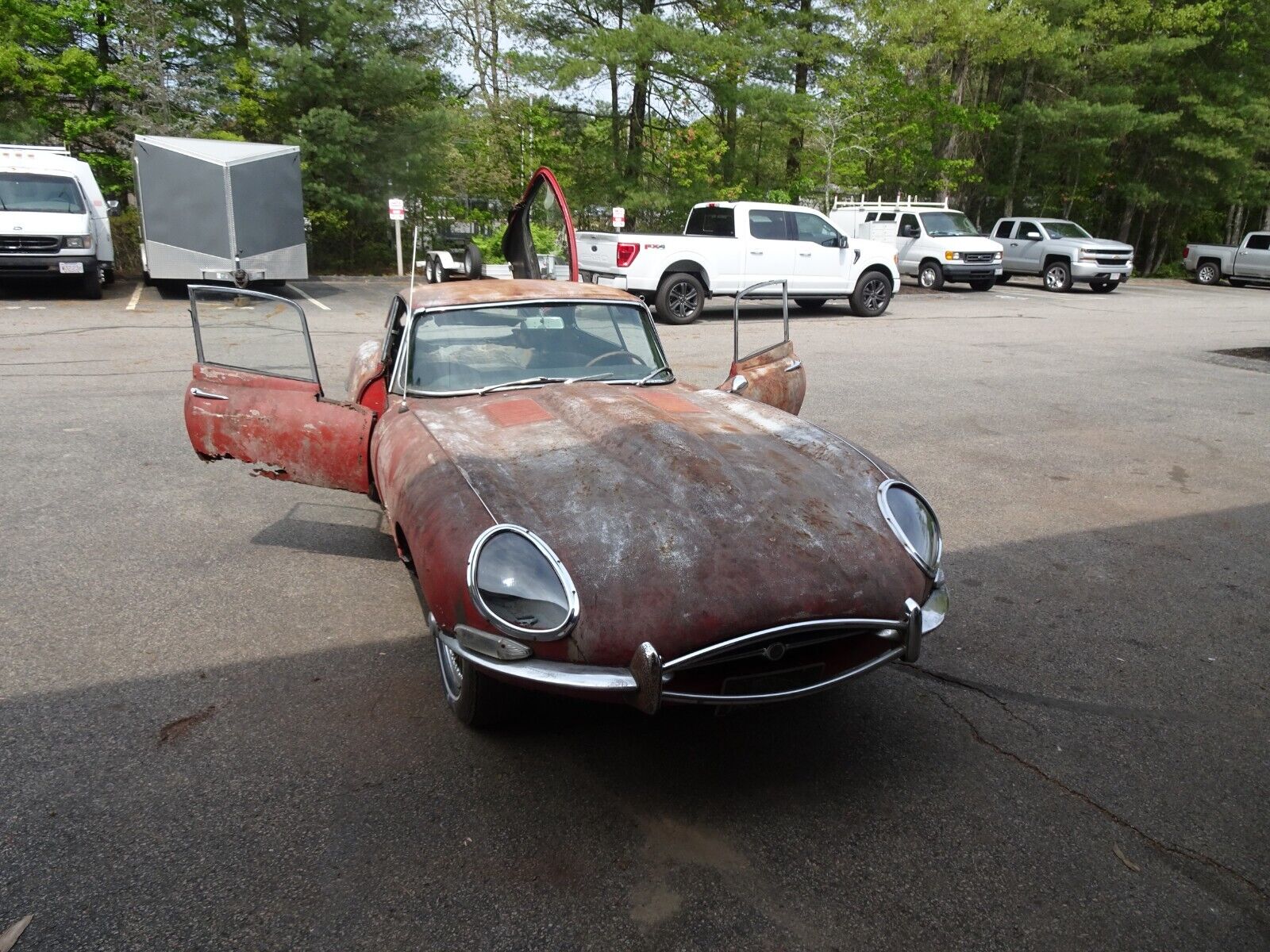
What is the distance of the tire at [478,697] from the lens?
3146 millimetres

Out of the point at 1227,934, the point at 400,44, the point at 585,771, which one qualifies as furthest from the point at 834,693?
the point at 400,44

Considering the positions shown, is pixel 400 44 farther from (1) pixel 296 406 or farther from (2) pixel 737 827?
(2) pixel 737 827

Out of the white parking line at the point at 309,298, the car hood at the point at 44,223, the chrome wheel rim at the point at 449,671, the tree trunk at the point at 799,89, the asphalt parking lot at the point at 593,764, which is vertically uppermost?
the tree trunk at the point at 799,89

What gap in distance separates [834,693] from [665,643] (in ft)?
4.43

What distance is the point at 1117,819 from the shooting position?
299 centimetres

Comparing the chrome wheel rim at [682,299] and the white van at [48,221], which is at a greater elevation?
the white van at [48,221]

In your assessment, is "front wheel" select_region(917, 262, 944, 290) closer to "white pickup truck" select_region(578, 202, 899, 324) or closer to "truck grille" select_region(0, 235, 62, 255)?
"white pickup truck" select_region(578, 202, 899, 324)

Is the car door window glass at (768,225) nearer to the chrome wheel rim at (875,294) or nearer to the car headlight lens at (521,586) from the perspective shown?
the chrome wheel rim at (875,294)

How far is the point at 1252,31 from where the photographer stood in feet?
96.6

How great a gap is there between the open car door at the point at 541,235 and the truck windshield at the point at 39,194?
12657 millimetres

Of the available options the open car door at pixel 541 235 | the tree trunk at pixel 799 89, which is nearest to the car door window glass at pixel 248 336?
the open car door at pixel 541 235

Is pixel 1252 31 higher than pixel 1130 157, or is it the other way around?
pixel 1252 31

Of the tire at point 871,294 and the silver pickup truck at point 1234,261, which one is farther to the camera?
the silver pickup truck at point 1234,261

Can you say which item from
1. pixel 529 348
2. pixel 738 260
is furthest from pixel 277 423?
pixel 738 260
